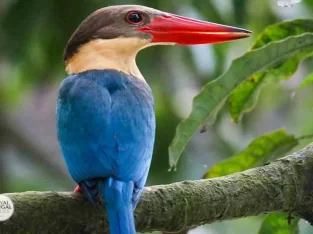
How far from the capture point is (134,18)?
2.72m

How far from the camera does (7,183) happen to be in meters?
4.33

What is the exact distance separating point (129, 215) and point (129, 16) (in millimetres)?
900

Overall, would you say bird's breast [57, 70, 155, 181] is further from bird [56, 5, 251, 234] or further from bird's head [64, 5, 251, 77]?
bird's head [64, 5, 251, 77]

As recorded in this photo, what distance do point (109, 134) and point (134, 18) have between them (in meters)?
0.63

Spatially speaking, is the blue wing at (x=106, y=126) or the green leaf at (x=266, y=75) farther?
the green leaf at (x=266, y=75)

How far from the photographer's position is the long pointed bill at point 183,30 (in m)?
2.61

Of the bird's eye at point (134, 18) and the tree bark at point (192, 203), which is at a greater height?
the bird's eye at point (134, 18)

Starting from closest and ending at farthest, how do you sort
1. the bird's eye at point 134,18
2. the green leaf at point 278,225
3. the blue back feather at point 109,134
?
the blue back feather at point 109,134 → the green leaf at point 278,225 → the bird's eye at point 134,18

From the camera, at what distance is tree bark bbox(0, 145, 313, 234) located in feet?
6.35

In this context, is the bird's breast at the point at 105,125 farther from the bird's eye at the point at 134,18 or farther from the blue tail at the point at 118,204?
the bird's eye at the point at 134,18

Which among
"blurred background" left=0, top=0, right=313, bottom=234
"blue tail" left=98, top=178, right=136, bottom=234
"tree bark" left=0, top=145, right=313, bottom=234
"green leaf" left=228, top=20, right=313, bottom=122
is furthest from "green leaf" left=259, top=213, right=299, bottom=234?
"blurred background" left=0, top=0, right=313, bottom=234

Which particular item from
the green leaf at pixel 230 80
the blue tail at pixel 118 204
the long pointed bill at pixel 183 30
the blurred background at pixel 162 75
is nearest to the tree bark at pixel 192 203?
the blue tail at pixel 118 204

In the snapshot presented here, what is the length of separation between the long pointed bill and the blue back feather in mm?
212

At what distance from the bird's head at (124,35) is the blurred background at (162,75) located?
2.47 feet
